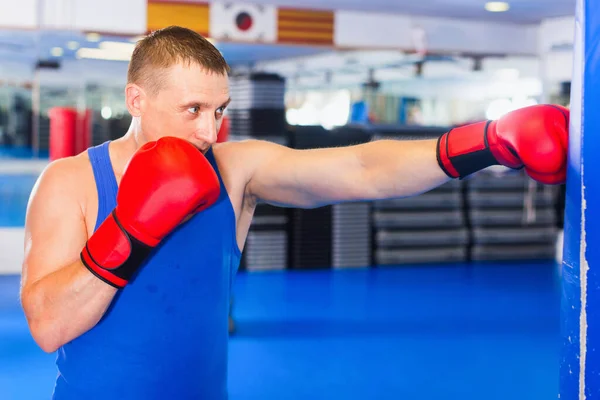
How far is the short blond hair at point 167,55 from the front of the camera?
1.49 metres

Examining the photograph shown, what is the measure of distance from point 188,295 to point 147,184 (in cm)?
26

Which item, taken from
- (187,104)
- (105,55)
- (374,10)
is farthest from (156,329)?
(105,55)

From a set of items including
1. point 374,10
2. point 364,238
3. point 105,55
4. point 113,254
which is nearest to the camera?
point 113,254

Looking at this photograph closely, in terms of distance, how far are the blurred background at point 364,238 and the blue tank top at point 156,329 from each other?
1989 millimetres

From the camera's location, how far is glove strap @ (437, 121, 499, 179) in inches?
56.7

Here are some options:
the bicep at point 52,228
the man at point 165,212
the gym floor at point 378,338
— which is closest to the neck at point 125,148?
the man at point 165,212

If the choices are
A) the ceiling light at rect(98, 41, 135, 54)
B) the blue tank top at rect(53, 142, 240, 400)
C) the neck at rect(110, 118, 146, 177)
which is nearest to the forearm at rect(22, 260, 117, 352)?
the blue tank top at rect(53, 142, 240, 400)

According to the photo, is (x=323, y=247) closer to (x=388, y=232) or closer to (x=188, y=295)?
(x=388, y=232)

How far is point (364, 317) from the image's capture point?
5.00m

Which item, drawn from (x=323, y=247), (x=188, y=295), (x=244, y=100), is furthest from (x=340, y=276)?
(x=188, y=295)

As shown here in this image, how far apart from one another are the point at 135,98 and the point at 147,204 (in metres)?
0.28

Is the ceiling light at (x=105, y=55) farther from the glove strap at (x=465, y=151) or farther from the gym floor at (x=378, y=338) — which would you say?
the glove strap at (x=465, y=151)

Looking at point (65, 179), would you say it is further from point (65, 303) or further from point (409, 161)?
point (409, 161)

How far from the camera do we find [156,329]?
151 centimetres
